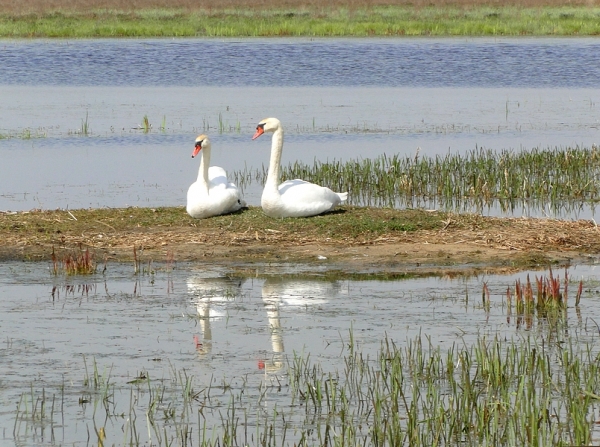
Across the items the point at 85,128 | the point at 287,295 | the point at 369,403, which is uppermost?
the point at 85,128

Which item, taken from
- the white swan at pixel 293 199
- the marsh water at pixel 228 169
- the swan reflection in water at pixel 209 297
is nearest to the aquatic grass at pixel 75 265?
the marsh water at pixel 228 169

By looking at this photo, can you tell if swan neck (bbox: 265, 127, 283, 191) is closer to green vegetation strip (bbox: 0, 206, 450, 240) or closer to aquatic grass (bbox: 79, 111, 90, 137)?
green vegetation strip (bbox: 0, 206, 450, 240)

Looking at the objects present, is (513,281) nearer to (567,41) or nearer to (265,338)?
(265,338)

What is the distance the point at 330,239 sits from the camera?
495 inches

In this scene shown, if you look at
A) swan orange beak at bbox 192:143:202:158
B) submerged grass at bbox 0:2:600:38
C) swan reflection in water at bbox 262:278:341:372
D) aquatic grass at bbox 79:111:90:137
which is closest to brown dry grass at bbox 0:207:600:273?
swan orange beak at bbox 192:143:202:158

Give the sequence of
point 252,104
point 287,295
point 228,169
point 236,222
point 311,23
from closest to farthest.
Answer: point 287,295, point 236,222, point 228,169, point 252,104, point 311,23

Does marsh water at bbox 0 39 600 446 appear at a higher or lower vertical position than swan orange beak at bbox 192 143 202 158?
lower

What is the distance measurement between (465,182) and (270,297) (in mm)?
7043

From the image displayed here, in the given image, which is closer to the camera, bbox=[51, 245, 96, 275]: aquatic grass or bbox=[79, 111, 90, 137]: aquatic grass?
bbox=[51, 245, 96, 275]: aquatic grass

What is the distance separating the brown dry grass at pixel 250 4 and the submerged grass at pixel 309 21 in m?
0.62

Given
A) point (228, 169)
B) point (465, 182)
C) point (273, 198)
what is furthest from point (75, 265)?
point (228, 169)

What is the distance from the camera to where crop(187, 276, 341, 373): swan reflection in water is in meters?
8.88

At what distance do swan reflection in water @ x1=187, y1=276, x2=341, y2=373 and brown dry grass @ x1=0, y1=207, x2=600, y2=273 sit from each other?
35.2 inches

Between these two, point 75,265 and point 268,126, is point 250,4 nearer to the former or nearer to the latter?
point 268,126
